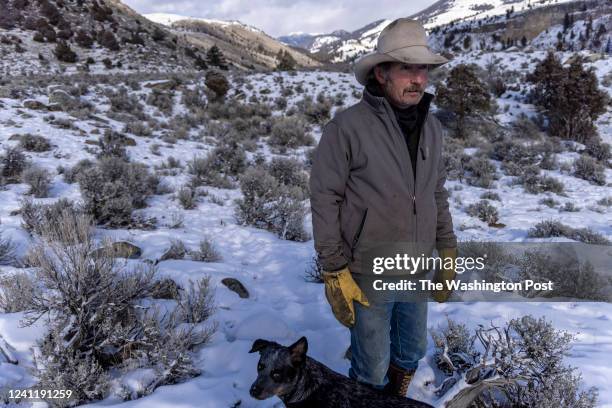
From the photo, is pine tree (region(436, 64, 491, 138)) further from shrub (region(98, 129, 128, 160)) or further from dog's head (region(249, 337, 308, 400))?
dog's head (region(249, 337, 308, 400))

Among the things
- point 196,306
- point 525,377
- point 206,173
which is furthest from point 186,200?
point 525,377

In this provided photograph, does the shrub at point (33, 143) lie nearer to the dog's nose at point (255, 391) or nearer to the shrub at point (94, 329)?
the shrub at point (94, 329)

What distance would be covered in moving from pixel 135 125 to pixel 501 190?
12.1 metres

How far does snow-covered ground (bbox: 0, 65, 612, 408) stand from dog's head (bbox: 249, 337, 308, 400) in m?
0.72

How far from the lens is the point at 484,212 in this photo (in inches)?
301

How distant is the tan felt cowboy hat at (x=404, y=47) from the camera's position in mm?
1921

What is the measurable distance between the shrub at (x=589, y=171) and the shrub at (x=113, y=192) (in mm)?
11823

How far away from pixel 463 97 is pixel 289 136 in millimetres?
7072

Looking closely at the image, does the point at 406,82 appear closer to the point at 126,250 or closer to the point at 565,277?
the point at 565,277

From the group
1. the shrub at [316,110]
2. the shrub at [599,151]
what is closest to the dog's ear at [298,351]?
the shrub at [599,151]

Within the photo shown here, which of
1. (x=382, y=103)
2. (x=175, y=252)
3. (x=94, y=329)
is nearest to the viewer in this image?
(x=382, y=103)

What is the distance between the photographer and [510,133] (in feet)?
45.4

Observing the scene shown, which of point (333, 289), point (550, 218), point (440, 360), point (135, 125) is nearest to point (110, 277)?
point (333, 289)

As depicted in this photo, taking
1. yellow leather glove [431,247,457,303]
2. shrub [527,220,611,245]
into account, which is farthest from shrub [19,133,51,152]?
shrub [527,220,611,245]
